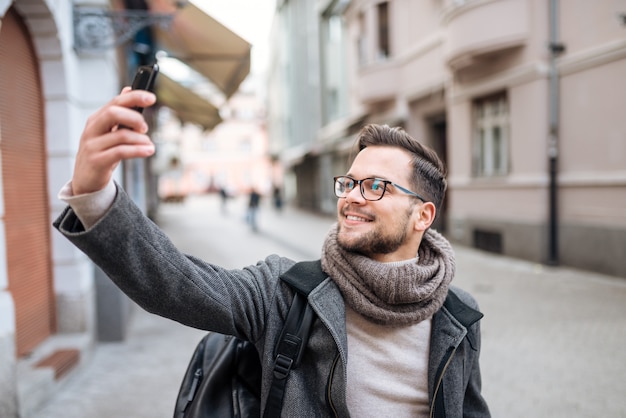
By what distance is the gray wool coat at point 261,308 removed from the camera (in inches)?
49.7

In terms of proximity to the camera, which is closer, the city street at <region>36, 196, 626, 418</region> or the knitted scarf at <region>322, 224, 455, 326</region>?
the knitted scarf at <region>322, 224, 455, 326</region>

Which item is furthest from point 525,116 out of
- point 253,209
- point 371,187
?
point 253,209

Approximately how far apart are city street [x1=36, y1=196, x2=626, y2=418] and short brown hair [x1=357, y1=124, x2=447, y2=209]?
264 cm

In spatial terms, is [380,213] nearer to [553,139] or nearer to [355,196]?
[355,196]

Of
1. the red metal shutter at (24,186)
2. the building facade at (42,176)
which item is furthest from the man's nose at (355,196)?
the red metal shutter at (24,186)

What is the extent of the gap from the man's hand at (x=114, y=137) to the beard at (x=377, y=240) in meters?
0.80

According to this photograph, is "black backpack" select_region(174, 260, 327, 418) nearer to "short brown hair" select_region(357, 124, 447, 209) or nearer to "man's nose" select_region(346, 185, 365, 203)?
"man's nose" select_region(346, 185, 365, 203)

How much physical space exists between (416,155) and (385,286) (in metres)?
0.49

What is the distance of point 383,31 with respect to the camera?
16.0 meters

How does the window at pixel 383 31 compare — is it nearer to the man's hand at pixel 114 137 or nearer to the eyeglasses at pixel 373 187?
the eyeglasses at pixel 373 187

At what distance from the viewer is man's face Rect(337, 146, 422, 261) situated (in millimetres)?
1745

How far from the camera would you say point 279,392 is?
157 centimetres

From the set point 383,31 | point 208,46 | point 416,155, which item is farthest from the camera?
point 383,31

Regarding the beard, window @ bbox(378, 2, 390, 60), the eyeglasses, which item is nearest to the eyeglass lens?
the eyeglasses
